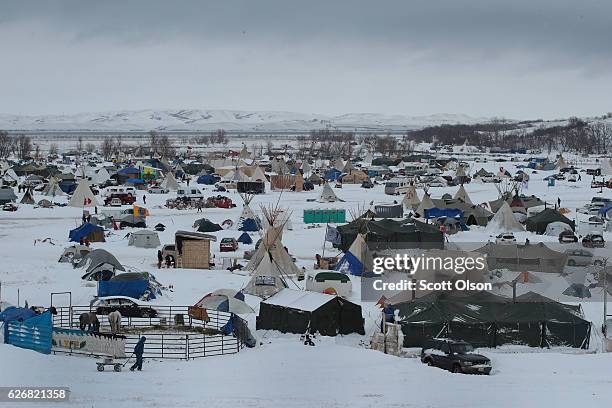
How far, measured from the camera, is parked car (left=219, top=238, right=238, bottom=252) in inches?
1218

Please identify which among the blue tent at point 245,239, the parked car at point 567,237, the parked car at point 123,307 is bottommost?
the blue tent at point 245,239

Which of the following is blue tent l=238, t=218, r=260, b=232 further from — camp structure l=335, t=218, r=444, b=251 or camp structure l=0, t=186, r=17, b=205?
camp structure l=0, t=186, r=17, b=205

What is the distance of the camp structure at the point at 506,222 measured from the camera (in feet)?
118

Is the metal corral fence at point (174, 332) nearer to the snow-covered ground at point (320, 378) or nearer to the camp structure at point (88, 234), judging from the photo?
the snow-covered ground at point (320, 378)

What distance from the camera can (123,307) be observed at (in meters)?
19.3

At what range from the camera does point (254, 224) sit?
117 ft

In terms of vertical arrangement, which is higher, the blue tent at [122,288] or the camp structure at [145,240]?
the blue tent at [122,288]

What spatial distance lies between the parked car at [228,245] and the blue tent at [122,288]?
9.95 metres

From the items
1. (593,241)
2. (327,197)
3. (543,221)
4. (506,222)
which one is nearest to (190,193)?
(327,197)

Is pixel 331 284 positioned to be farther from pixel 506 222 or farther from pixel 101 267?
pixel 506 222

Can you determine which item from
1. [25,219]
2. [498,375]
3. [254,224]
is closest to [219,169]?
[25,219]

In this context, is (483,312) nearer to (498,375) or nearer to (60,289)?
(498,375)

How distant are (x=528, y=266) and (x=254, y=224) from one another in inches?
537

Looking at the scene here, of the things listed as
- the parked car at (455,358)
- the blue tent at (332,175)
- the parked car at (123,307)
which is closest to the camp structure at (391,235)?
the parked car at (123,307)
